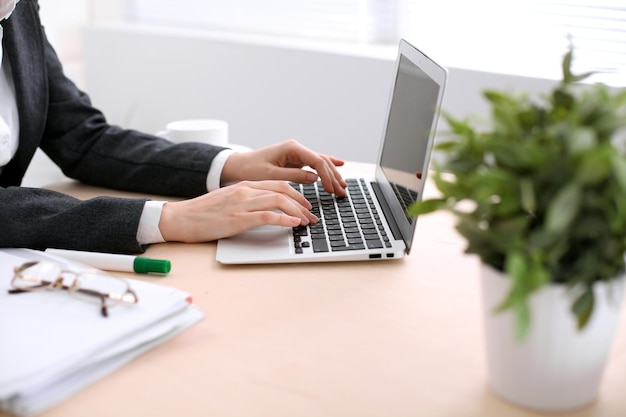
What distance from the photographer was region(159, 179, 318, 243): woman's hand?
1087 millimetres

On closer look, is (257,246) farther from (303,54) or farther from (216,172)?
(303,54)

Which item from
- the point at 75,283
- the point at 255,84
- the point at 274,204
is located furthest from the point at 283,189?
the point at 255,84

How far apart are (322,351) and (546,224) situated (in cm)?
31

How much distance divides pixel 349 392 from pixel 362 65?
5.62 feet

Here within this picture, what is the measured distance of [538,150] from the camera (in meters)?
0.60

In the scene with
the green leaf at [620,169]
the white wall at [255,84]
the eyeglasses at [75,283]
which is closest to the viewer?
the green leaf at [620,169]

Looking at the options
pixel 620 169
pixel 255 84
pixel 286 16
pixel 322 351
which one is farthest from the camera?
pixel 286 16

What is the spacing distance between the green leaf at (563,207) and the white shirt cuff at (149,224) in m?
0.65

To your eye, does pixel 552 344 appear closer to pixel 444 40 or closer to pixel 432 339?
pixel 432 339

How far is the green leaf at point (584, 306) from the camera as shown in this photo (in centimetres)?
63

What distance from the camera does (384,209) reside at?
1218 millimetres

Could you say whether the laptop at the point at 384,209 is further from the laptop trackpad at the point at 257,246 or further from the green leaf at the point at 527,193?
the green leaf at the point at 527,193

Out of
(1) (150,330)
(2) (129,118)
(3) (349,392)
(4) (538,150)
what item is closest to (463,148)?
(4) (538,150)

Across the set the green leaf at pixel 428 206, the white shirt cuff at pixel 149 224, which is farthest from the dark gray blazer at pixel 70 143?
the green leaf at pixel 428 206
